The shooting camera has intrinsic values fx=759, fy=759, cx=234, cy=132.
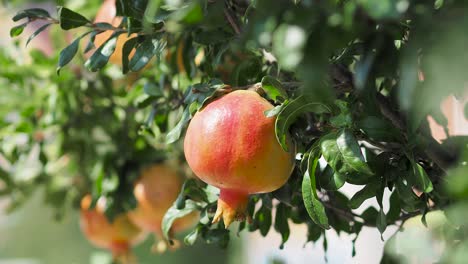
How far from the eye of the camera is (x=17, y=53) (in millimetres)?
1255

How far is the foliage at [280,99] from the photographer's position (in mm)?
405

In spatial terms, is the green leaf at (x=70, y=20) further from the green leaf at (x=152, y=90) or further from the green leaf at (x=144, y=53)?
the green leaf at (x=152, y=90)

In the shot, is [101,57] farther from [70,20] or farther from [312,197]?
[312,197]

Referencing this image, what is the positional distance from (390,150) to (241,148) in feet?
0.51

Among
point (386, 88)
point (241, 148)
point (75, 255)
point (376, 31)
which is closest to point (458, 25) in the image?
point (376, 31)

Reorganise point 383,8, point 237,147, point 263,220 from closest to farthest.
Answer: point 383,8, point 237,147, point 263,220

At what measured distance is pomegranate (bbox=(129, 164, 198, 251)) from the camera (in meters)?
1.11

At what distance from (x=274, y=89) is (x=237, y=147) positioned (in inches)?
3.4

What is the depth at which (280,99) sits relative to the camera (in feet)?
2.13

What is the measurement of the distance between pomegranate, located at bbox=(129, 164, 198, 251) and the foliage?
19mm

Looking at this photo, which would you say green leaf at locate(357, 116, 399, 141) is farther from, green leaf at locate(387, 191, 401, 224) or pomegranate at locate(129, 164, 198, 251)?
A: pomegranate at locate(129, 164, 198, 251)

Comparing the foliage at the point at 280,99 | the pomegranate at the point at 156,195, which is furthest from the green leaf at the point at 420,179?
the pomegranate at the point at 156,195

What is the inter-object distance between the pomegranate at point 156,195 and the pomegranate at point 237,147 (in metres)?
0.49

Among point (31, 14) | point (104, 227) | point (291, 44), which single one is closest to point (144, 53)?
point (31, 14)
